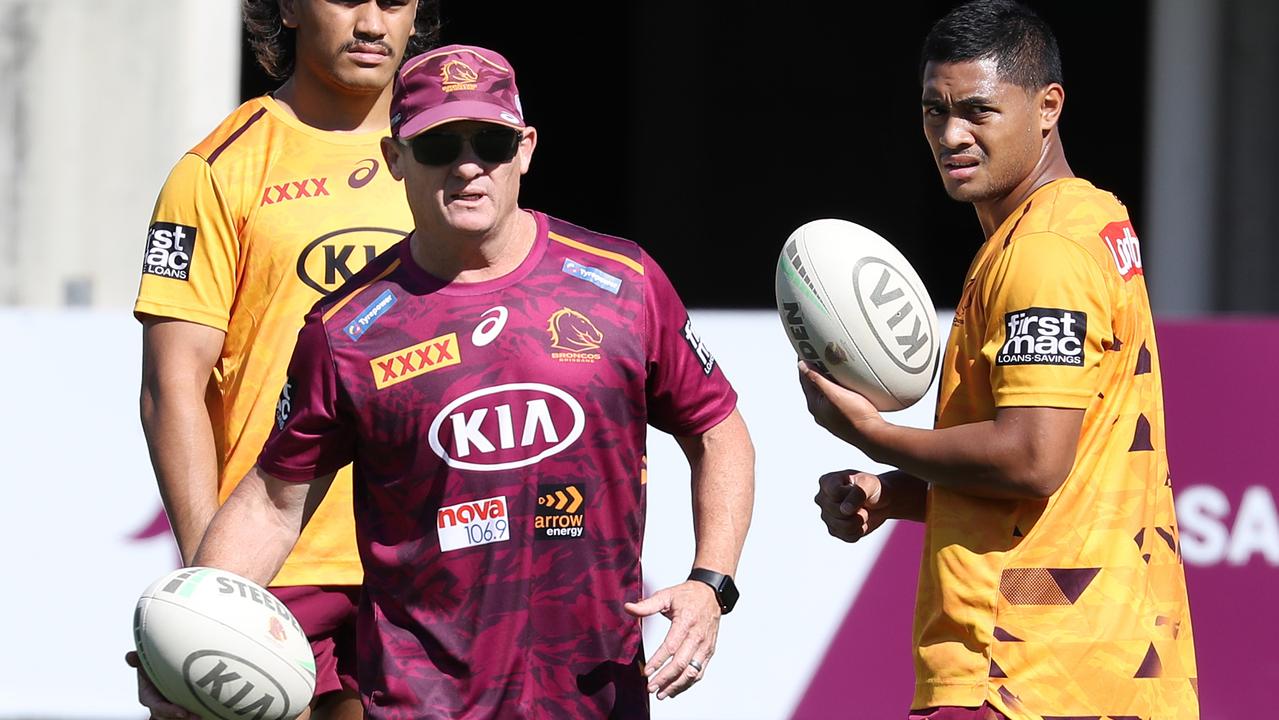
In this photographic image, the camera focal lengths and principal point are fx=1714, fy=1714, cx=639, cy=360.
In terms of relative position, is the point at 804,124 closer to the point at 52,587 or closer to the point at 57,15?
the point at 57,15

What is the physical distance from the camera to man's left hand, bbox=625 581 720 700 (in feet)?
11.1

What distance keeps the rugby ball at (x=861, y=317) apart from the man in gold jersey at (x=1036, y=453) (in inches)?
3.5

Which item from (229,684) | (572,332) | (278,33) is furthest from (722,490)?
(278,33)

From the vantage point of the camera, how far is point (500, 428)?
348cm

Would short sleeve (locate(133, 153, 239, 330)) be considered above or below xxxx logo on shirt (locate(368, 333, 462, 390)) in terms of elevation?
above

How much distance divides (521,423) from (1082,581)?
1186 millimetres

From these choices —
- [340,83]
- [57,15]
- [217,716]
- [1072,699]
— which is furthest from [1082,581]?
[57,15]

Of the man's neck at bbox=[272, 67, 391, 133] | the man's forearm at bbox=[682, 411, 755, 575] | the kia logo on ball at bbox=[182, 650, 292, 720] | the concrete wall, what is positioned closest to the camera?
the kia logo on ball at bbox=[182, 650, 292, 720]

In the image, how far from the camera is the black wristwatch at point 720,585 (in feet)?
11.7

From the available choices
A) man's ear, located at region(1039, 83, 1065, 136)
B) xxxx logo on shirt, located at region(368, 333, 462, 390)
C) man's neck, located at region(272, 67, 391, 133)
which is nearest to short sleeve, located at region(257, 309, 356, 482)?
xxxx logo on shirt, located at region(368, 333, 462, 390)

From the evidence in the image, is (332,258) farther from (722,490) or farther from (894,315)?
(894,315)

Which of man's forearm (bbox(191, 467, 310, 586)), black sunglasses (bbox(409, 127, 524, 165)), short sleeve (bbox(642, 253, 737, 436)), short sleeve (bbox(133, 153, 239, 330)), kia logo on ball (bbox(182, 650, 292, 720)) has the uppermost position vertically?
black sunglasses (bbox(409, 127, 524, 165))

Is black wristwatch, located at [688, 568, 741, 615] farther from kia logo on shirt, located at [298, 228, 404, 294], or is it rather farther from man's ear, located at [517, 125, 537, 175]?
kia logo on shirt, located at [298, 228, 404, 294]

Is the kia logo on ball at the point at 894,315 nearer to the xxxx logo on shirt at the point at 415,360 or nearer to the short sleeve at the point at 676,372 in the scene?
the short sleeve at the point at 676,372
